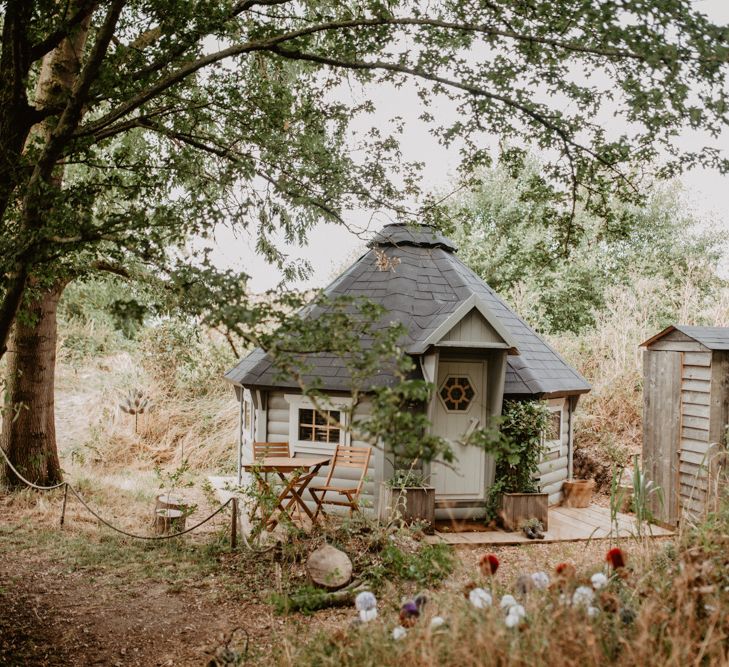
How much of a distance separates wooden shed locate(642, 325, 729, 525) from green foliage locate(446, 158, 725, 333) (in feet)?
38.1

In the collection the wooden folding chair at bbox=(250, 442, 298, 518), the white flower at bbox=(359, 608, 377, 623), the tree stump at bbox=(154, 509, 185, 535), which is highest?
the wooden folding chair at bbox=(250, 442, 298, 518)

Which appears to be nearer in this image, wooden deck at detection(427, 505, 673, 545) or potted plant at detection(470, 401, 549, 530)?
wooden deck at detection(427, 505, 673, 545)

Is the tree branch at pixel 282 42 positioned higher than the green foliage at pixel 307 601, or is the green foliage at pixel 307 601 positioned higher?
the tree branch at pixel 282 42

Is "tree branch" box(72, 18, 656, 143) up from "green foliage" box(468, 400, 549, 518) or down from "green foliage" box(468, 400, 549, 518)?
up

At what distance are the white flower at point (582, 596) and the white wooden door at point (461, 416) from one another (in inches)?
252

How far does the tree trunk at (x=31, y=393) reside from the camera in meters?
10.5

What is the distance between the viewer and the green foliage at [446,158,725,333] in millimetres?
22719

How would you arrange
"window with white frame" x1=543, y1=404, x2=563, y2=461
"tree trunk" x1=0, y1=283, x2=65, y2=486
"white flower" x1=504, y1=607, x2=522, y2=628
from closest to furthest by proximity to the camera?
"white flower" x1=504, y1=607, x2=522, y2=628 → "tree trunk" x1=0, y1=283, x2=65, y2=486 → "window with white frame" x1=543, y1=404, x2=563, y2=461

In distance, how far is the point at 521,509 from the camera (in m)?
9.46

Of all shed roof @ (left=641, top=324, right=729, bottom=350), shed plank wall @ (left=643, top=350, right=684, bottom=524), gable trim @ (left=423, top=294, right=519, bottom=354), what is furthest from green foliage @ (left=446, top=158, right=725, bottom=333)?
gable trim @ (left=423, top=294, right=519, bottom=354)

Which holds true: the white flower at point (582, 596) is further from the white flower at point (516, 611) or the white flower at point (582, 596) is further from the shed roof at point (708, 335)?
the shed roof at point (708, 335)

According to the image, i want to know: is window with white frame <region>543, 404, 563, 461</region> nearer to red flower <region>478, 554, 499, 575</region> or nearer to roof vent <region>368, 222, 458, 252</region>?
roof vent <region>368, 222, 458, 252</region>

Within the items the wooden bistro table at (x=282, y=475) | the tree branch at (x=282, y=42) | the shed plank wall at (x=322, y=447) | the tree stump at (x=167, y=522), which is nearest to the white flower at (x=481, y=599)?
the tree branch at (x=282, y=42)

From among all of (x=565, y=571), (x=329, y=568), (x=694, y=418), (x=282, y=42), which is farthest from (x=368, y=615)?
(x=694, y=418)
